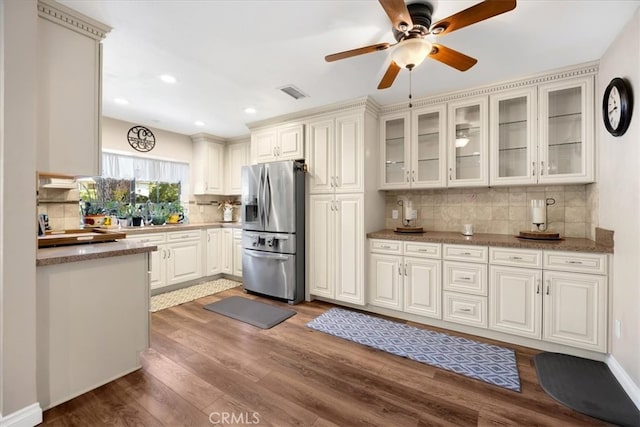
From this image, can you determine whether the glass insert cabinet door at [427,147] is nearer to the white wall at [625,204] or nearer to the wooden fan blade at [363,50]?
the white wall at [625,204]

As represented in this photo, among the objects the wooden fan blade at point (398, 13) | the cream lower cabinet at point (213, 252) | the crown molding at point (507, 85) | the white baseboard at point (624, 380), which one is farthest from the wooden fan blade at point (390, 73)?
the cream lower cabinet at point (213, 252)

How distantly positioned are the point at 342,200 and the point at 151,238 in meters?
2.64

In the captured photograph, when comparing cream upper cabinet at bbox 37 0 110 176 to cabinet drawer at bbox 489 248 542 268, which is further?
cabinet drawer at bbox 489 248 542 268

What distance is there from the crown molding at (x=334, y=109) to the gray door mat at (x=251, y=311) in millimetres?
2472

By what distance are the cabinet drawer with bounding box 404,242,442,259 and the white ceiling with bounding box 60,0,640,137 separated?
1.67 m

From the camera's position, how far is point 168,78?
8.82ft

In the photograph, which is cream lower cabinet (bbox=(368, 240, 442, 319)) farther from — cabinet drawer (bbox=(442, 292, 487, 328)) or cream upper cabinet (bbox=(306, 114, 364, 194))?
cream upper cabinet (bbox=(306, 114, 364, 194))

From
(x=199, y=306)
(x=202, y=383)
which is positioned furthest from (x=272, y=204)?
(x=202, y=383)

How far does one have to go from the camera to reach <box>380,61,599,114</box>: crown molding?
245 centimetres

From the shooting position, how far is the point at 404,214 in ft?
11.8

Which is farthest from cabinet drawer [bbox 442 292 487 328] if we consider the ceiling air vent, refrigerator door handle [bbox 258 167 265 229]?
the ceiling air vent

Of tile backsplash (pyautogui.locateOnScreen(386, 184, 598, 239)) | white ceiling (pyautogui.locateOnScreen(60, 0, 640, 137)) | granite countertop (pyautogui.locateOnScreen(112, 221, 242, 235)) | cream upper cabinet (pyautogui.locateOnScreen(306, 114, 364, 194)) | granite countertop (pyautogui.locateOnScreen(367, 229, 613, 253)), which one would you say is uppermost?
white ceiling (pyautogui.locateOnScreen(60, 0, 640, 137))

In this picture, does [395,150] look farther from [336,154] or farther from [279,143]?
[279,143]

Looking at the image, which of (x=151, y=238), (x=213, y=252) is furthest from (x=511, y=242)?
(x=151, y=238)
